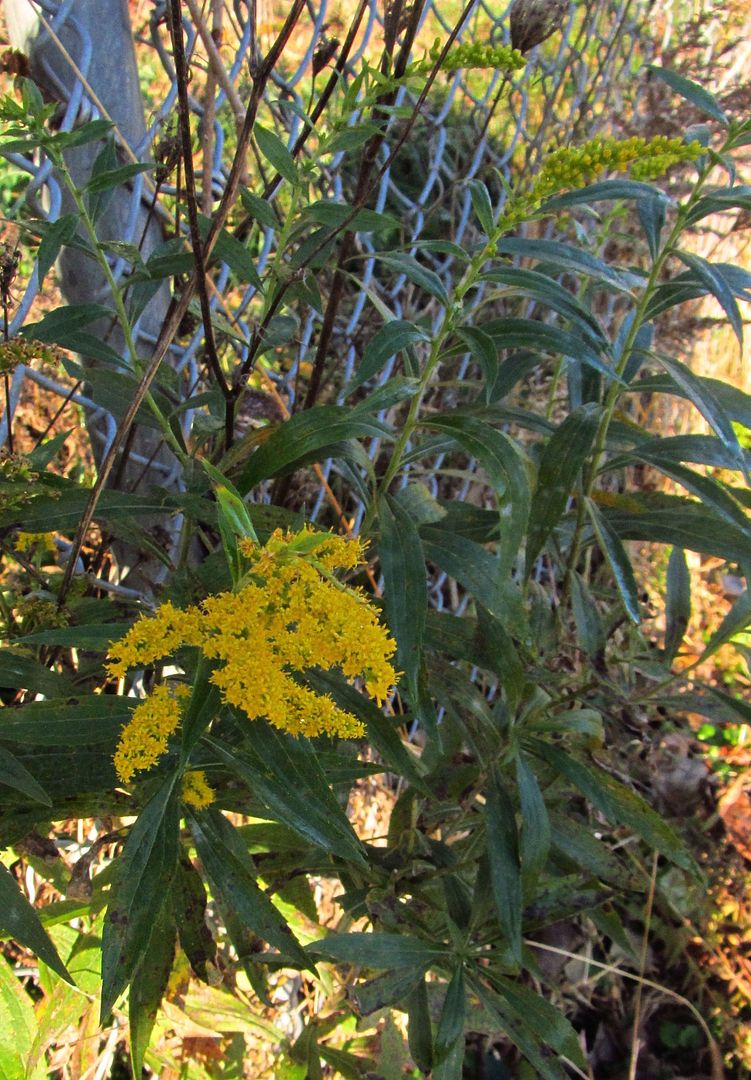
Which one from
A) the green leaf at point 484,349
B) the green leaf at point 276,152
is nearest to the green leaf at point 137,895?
the green leaf at point 484,349

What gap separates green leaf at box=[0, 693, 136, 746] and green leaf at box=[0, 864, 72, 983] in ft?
0.42

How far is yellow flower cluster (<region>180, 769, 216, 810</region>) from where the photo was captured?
33.7 inches

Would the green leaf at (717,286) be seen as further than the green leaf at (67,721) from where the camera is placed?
Yes

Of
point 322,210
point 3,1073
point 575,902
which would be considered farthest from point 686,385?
point 3,1073

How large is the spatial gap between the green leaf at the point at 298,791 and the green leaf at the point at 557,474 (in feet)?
1.30

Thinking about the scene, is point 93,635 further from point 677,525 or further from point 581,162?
point 677,525

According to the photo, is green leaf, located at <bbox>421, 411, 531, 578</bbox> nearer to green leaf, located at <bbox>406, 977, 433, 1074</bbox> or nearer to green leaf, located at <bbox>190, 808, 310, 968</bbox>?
green leaf, located at <bbox>190, 808, 310, 968</bbox>

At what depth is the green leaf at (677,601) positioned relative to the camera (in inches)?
49.6

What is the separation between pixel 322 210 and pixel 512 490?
0.36 m

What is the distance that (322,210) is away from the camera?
0.90m

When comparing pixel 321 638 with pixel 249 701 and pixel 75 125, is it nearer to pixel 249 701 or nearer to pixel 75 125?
pixel 249 701

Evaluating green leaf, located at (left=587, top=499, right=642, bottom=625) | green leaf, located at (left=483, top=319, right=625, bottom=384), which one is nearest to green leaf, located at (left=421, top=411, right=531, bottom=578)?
green leaf, located at (left=483, top=319, right=625, bottom=384)

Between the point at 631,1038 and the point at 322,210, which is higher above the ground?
the point at 322,210

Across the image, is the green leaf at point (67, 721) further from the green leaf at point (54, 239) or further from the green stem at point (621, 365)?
the green stem at point (621, 365)
